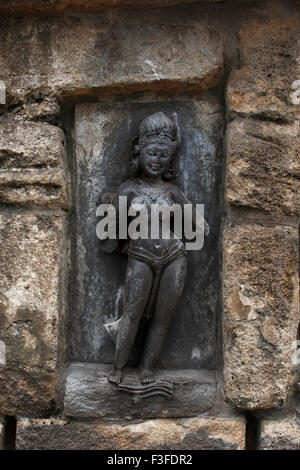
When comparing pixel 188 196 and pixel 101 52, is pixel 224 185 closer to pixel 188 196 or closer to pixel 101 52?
pixel 188 196

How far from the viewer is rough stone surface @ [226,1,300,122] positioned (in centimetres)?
229

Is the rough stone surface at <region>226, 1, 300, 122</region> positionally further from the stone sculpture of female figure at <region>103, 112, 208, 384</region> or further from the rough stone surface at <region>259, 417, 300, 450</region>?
the rough stone surface at <region>259, 417, 300, 450</region>

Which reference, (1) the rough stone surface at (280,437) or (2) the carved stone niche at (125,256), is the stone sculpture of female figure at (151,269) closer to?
(2) the carved stone niche at (125,256)

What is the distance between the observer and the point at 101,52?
2.34 meters

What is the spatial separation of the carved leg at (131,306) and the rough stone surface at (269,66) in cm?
81

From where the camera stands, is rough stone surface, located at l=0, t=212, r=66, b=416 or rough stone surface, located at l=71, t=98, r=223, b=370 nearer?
rough stone surface, located at l=0, t=212, r=66, b=416

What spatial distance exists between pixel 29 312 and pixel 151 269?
0.57 m

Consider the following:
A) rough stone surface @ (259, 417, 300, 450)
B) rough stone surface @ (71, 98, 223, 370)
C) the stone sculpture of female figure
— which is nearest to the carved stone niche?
rough stone surface @ (71, 98, 223, 370)

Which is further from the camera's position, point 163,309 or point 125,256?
point 125,256

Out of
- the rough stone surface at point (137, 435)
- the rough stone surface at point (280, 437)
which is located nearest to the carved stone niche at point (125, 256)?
the rough stone surface at point (137, 435)

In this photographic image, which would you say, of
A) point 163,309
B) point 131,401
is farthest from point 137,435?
point 163,309

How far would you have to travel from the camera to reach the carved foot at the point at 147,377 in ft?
7.63
